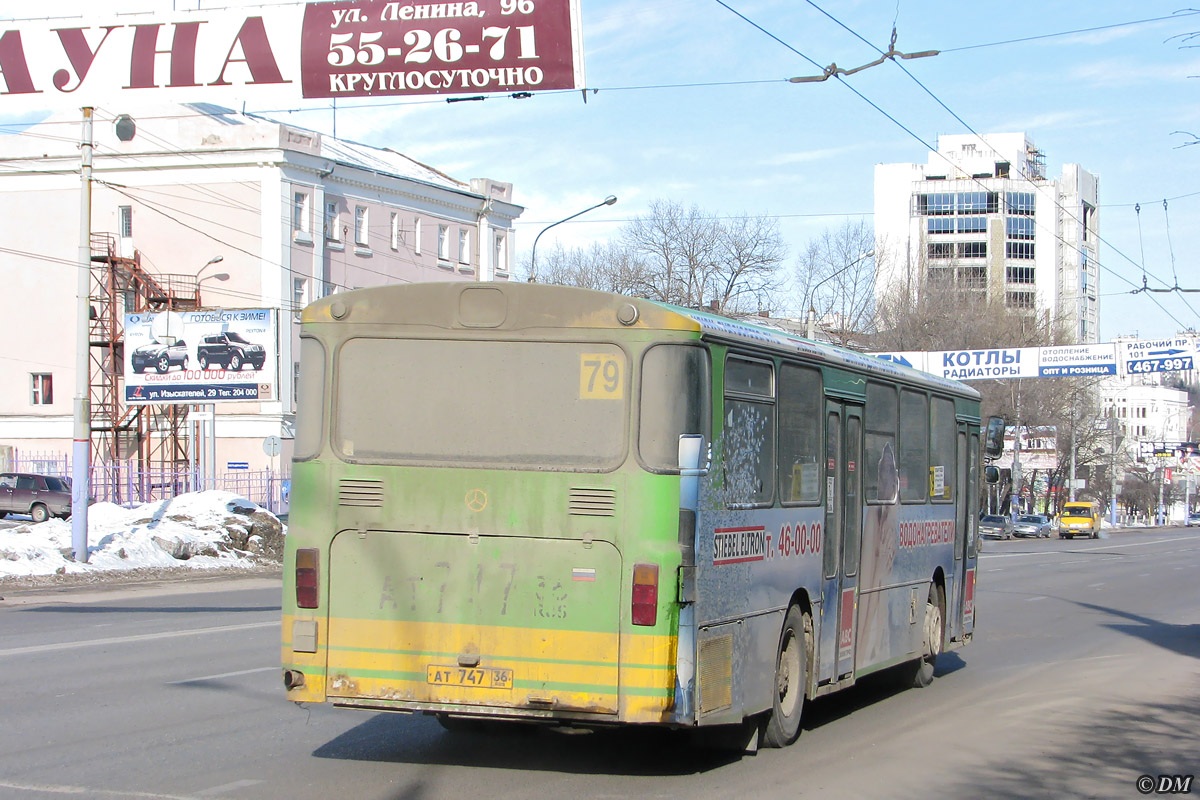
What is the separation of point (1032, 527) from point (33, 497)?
5015cm

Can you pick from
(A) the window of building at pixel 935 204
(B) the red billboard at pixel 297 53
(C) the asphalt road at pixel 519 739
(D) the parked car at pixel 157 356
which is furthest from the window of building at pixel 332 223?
(A) the window of building at pixel 935 204

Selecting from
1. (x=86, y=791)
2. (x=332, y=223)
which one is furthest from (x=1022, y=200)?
(x=86, y=791)

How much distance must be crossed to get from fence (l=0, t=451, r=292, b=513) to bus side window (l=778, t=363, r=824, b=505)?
123ft

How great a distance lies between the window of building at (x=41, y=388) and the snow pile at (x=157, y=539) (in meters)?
27.2

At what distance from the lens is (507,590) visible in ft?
25.3

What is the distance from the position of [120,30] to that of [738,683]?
12.4 metres

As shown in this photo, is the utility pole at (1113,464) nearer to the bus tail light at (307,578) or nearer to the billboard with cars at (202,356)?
the billboard with cars at (202,356)

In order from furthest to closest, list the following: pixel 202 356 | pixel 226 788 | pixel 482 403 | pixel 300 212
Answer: pixel 300 212
pixel 202 356
pixel 482 403
pixel 226 788

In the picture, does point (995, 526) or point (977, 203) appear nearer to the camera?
point (995, 526)

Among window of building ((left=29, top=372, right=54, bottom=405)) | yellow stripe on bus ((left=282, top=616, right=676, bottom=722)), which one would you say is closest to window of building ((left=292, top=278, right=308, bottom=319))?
window of building ((left=29, top=372, right=54, bottom=405))

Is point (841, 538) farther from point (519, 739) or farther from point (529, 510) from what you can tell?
point (529, 510)

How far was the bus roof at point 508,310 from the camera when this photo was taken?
774 centimetres

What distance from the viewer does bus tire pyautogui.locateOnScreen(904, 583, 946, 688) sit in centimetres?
1295

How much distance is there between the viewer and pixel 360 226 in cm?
5784
